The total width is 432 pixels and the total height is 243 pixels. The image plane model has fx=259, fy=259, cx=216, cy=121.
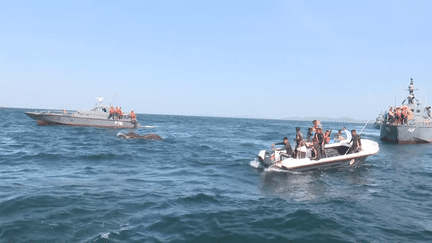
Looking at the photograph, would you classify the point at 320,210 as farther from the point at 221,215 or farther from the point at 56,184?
the point at 56,184

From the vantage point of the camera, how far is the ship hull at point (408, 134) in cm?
2911

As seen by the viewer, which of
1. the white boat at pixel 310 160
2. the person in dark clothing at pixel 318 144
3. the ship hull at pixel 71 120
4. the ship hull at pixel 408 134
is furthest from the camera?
the ship hull at pixel 71 120

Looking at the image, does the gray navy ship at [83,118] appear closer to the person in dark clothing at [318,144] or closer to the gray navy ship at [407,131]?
the person in dark clothing at [318,144]

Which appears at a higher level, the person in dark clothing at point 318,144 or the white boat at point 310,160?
the person in dark clothing at point 318,144

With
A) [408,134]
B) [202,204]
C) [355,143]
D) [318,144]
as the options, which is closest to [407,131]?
[408,134]

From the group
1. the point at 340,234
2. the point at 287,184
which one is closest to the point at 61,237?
the point at 340,234

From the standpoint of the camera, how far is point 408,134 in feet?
96.0

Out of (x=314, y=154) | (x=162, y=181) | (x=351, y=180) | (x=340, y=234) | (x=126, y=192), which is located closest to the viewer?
(x=340, y=234)

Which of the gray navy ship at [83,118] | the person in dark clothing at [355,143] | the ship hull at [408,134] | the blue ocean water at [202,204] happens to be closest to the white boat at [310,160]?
the person in dark clothing at [355,143]

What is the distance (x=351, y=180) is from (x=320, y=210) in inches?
212

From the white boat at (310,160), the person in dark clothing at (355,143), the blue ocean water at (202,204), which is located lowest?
the blue ocean water at (202,204)

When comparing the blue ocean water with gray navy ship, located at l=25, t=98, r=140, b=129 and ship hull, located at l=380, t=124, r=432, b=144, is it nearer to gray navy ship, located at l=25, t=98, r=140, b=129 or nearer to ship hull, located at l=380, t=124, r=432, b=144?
ship hull, located at l=380, t=124, r=432, b=144

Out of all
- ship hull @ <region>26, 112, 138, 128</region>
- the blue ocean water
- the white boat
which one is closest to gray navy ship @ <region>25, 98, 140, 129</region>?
ship hull @ <region>26, 112, 138, 128</region>

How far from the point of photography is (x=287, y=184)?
1074 centimetres
